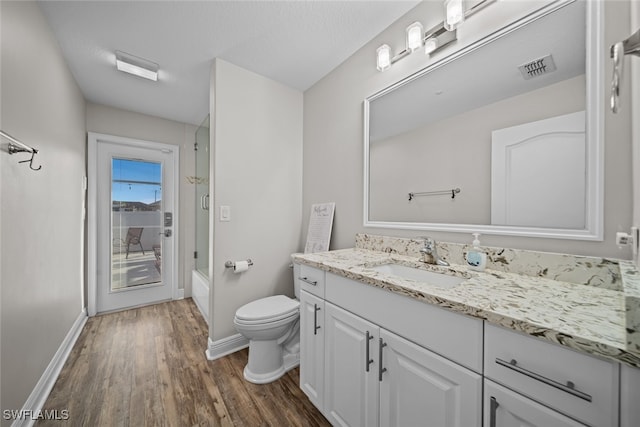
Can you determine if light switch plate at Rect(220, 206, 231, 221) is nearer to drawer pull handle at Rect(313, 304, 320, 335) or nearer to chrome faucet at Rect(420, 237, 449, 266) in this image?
drawer pull handle at Rect(313, 304, 320, 335)

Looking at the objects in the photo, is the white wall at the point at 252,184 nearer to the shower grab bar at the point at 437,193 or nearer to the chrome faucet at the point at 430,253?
the shower grab bar at the point at 437,193

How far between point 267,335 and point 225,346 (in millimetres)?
578

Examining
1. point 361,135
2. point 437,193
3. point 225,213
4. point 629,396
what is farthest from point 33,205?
point 629,396

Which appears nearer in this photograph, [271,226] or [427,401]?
[427,401]

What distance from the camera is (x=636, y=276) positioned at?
0.60 meters

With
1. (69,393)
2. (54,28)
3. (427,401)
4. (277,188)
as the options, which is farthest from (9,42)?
(427,401)

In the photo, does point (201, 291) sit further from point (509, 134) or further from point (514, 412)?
point (509, 134)

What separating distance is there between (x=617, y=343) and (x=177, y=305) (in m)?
3.53

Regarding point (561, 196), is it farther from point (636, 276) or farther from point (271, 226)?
point (271, 226)

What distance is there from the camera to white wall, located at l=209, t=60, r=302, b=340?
191 cm

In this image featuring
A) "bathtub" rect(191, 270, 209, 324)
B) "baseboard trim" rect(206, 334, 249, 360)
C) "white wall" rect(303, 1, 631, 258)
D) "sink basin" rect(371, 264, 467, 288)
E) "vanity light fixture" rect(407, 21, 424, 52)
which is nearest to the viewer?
"white wall" rect(303, 1, 631, 258)

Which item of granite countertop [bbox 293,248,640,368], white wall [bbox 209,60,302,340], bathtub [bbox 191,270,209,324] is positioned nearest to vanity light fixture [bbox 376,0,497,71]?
white wall [bbox 209,60,302,340]

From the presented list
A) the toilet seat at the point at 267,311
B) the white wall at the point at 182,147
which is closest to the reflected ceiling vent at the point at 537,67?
the toilet seat at the point at 267,311

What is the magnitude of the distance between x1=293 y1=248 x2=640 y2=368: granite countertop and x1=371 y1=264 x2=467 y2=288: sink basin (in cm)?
4
